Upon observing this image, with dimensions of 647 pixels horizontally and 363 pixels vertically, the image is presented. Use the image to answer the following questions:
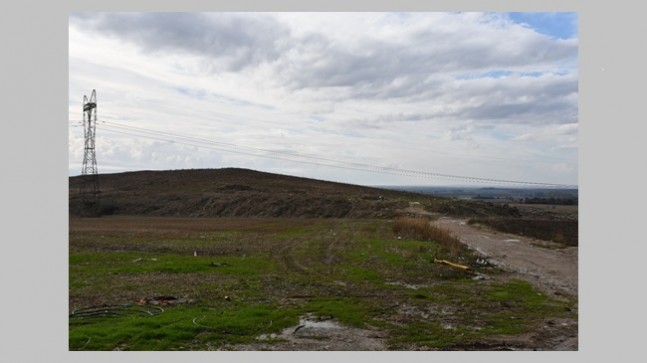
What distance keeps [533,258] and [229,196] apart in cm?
4174

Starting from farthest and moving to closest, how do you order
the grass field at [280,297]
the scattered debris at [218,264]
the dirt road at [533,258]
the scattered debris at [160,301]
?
the scattered debris at [218,264]
the dirt road at [533,258]
the scattered debris at [160,301]
the grass field at [280,297]

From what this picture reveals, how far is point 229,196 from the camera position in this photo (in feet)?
187

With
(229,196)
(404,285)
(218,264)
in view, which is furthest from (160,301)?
(229,196)

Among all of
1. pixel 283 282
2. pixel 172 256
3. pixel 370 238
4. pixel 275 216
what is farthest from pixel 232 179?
pixel 283 282

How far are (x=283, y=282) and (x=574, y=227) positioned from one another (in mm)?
30993

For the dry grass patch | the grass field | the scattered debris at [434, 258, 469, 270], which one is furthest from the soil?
the dry grass patch

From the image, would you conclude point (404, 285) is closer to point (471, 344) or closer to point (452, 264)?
point (452, 264)

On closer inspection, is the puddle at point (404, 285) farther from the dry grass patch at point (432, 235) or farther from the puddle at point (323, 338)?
the dry grass patch at point (432, 235)

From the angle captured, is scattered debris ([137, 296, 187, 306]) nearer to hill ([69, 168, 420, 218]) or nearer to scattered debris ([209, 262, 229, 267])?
scattered debris ([209, 262, 229, 267])

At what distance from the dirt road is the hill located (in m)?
19.0

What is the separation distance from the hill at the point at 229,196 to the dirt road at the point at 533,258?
18963 mm

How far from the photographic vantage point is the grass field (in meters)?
9.18

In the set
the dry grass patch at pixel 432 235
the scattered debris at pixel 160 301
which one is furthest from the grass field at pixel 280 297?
the dry grass patch at pixel 432 235

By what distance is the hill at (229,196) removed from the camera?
168 feet
